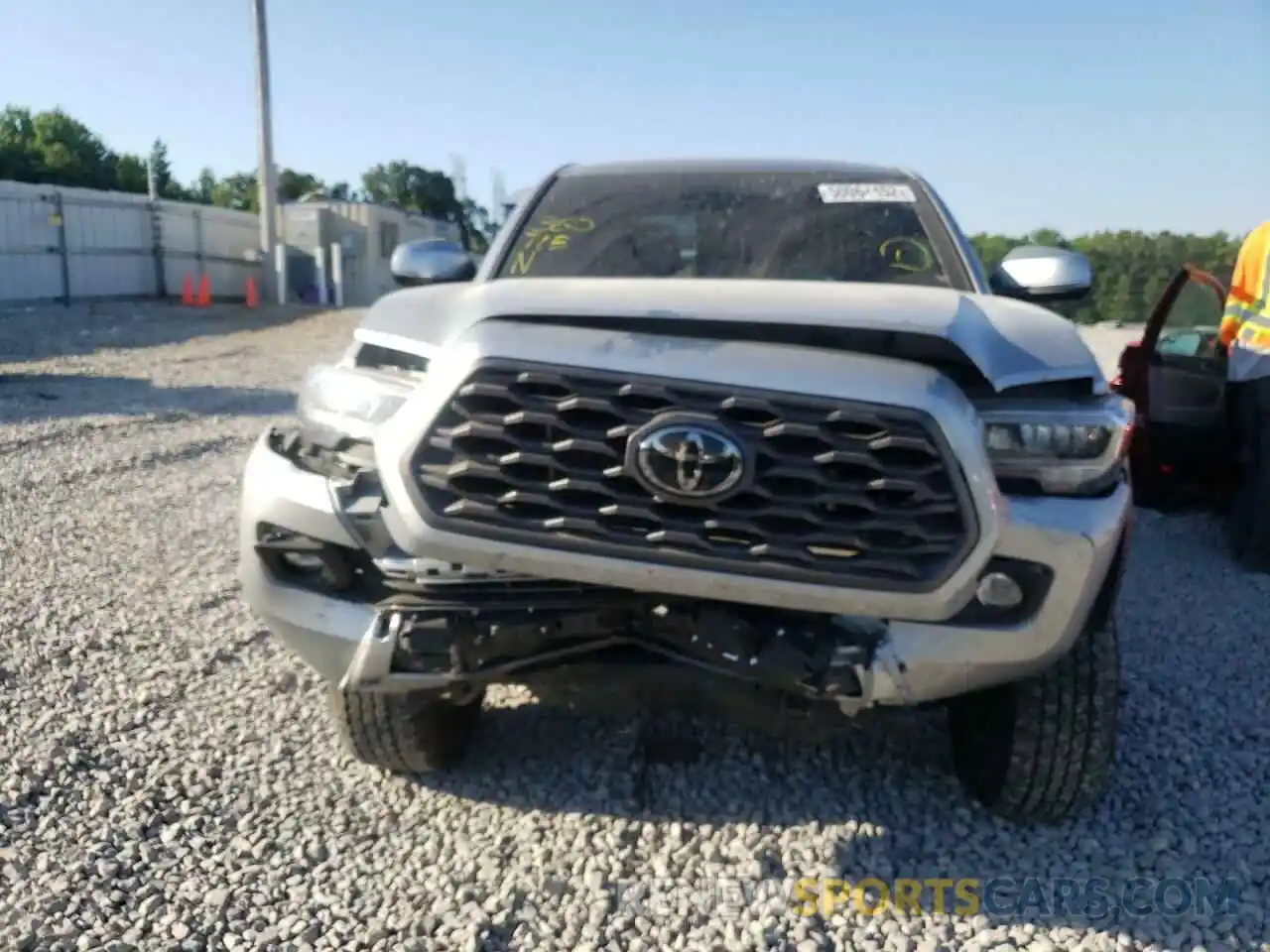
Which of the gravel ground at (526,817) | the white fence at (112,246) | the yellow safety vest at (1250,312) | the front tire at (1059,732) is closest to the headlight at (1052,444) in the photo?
the front tire at (1059,732)

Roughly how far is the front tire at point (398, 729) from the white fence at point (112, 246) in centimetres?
2129

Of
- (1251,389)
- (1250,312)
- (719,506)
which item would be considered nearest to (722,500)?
(719,506)

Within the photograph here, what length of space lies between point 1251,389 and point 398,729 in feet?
16.4

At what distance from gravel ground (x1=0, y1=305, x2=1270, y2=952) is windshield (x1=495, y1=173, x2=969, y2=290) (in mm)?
1524

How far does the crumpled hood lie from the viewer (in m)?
2.48

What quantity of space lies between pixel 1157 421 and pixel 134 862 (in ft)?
20.0

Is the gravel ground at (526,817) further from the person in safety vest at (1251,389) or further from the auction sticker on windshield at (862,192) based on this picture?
the auction sticker on windshield at (862,192)

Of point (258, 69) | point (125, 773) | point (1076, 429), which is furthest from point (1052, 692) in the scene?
point (258, 69)

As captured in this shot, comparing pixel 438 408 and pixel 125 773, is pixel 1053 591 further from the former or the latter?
pixel 125 773

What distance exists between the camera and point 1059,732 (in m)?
2.80

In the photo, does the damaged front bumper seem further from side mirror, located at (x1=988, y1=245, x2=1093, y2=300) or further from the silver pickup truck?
side mirror, located at (x1=988, y1=245, x2=1093, y2=300)

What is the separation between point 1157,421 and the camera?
6.71 m

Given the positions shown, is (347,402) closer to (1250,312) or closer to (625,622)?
(625,622)

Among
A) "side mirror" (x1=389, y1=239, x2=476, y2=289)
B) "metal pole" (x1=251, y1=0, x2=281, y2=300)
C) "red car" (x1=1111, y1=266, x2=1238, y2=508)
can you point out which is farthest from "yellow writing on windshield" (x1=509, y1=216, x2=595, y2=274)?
"metal pole" (x1=251, y1=0, x2=281, y2=300)
